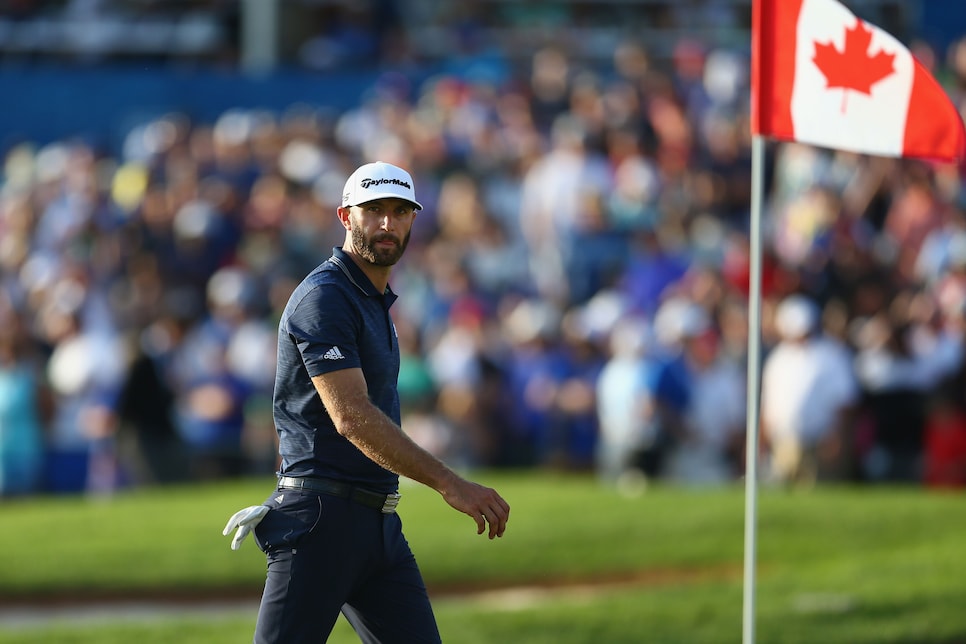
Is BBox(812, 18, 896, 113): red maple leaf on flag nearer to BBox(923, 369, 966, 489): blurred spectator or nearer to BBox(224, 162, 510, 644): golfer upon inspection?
BBox(224, 162, 510, 644): golfer

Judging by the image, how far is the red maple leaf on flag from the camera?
752cm

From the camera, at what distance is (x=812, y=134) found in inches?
296

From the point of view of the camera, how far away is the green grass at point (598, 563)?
35.6 ft

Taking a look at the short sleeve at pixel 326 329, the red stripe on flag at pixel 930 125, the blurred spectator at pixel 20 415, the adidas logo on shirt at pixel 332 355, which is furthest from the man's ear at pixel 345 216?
the blurred spectator at pixel 20 415

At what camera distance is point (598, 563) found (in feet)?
42.9

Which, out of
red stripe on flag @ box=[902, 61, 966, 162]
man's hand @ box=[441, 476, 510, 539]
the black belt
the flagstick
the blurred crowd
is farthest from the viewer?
the blurred crowd

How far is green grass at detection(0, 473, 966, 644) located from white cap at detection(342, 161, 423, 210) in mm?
5099

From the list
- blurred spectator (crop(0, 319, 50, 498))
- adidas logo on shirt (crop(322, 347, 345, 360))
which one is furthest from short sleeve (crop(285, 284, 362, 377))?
blurred spectator (crop(0, 319, 50, 498))

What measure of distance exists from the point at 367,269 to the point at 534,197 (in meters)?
10.7

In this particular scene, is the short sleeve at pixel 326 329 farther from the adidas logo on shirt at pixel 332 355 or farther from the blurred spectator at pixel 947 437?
the blurred spectator at pixel 947 437

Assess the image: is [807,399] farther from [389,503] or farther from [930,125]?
[389,503]

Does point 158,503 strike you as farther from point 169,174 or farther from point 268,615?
point 268,615

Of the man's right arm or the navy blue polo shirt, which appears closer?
the man's right arm

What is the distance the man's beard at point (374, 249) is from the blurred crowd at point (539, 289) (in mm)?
8483
